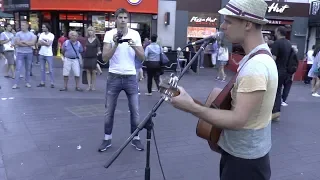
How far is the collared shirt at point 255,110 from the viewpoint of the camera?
71.5 inches

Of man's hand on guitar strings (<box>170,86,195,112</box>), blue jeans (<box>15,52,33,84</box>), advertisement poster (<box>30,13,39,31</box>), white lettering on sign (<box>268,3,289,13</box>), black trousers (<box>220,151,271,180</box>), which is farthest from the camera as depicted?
white lettering on sign (<box>268,3,289,13</box>)

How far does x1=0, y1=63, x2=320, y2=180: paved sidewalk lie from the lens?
4.14m

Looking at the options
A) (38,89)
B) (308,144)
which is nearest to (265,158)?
(308,144)

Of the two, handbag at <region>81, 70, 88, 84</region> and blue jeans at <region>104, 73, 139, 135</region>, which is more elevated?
blue jeans at <region>104, 73, 139, 135</region>

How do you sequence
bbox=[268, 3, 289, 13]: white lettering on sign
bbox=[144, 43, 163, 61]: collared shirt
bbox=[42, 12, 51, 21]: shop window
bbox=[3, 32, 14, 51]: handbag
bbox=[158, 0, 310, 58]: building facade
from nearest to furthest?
bbox=[144, 43, 163, 61]: collared shirt < bbox=[3, 32, 14, 51]: handbag < bbox=[42, 12, 51, 21]: shop window < bbox=[158, 0, 310, 58]: building facade < bbox=[268, 3, 289, 13]: white lettering on sign

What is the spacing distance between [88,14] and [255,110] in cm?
1779

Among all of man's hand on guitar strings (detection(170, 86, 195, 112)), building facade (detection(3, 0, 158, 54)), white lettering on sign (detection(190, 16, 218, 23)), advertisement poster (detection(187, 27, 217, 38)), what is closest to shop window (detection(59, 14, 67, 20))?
building facade (detection(3, 0, 158, 54))

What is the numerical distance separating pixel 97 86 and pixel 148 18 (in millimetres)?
9511

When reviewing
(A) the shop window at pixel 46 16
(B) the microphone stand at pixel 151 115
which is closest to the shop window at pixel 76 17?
(A) the shop window at pixel 46 16

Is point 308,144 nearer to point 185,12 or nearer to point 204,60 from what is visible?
point 204,60

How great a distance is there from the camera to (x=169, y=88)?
6.10 feet

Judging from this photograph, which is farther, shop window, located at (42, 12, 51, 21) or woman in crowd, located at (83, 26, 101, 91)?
shop window, located at (42, 12, 51, 21)

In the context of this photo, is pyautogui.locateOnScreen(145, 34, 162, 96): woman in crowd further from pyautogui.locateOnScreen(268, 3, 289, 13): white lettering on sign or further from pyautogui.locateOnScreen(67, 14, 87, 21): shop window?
pyautogui.locateOnScreen(268, 3, 289, 13): white lettering on sign

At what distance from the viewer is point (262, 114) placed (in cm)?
195
